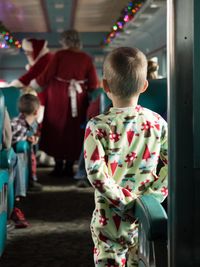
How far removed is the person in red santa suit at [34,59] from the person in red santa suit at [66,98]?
0.61 m

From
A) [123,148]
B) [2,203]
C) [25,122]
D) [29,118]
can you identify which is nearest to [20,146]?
[25,122]

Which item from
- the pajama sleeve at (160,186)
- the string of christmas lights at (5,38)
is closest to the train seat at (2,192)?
the pajama sleeve at (160,186)

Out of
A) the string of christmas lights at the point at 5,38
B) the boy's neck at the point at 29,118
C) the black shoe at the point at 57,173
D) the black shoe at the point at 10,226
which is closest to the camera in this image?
the black shoe at the point at 10,226

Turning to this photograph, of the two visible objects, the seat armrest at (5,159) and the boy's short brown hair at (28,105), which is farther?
the boy's short brown hair at (28,105)

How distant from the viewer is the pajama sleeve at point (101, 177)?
2145mm

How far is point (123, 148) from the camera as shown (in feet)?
7.46

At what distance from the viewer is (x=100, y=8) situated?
Result: 16.0 meters

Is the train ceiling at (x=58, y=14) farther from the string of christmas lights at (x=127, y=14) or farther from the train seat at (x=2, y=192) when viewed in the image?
the train seat at (x=2, y=192)

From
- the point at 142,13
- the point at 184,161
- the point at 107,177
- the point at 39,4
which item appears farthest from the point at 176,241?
the point at 39,4

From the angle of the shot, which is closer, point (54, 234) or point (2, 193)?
point (2, 193)

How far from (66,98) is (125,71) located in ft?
18.1

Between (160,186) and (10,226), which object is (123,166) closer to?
(160,186)

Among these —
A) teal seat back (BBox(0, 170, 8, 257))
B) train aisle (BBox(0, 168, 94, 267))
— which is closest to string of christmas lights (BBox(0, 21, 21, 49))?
train aisle (BBox(0, 168, 94, 267))

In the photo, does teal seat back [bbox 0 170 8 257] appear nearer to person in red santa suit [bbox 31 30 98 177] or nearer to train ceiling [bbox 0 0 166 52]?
person in red santa suit [bbox 31 30 98 177]
